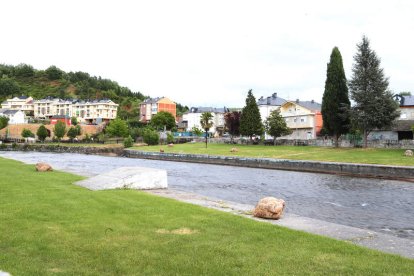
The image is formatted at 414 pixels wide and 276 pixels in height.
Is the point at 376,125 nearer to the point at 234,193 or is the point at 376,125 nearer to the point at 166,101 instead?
the point at 234,193

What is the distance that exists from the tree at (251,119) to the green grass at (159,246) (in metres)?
65.0

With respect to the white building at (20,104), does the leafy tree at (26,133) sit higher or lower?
lower

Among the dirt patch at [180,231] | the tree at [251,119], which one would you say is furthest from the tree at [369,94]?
the dirt patch at [180,231]

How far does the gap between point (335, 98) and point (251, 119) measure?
20.6 m

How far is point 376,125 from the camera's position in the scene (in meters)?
54.8

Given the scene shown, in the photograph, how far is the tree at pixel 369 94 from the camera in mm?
54062

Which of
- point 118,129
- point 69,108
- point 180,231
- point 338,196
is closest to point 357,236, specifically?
point 180,231

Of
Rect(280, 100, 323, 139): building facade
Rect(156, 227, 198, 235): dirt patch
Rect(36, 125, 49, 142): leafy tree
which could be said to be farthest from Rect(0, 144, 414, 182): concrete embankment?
Rect(36, 125, 49, 142): leafy tree

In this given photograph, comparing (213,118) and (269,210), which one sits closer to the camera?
(269,210)

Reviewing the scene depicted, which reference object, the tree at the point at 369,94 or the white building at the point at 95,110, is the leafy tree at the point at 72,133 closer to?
the white building at the point at 95,110

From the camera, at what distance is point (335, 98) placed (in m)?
59.4

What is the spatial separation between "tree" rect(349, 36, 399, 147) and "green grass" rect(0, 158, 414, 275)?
4665cm

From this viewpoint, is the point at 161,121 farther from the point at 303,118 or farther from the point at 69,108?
the point at 303,118

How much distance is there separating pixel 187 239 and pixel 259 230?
2.01 meters
